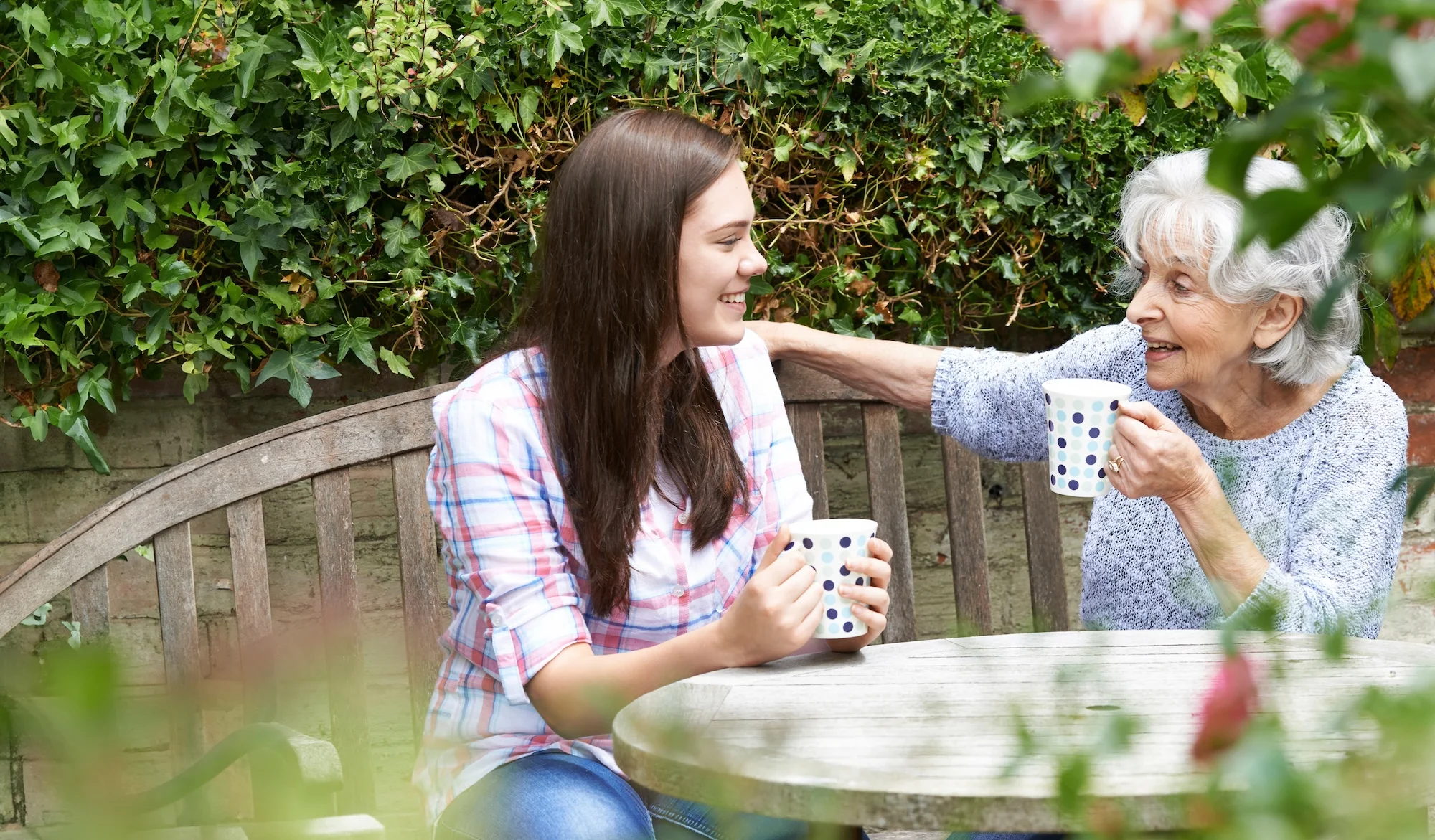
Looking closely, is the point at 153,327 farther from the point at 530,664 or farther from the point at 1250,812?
the point at 1250,812

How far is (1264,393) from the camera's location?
2160mm

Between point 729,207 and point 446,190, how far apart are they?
2.16 feet

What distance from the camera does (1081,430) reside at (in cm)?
190

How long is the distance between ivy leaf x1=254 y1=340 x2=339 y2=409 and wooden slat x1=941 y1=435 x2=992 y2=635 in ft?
3.46

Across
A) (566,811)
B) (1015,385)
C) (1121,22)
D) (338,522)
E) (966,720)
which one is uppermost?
(1121,22)

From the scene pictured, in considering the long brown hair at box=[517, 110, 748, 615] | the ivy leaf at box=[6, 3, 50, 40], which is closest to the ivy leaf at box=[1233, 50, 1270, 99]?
the long brown hair at box=[517, 110, 748, 615]

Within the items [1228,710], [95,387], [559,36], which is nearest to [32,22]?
[95,387]

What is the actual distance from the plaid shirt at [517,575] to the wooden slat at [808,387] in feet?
1.29

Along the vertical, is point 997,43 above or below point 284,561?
above

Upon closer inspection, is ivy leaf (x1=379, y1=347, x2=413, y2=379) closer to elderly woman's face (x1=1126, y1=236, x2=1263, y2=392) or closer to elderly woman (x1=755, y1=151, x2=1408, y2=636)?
elderly woman (x1=755, y1=151, x2=1408, y2=636)

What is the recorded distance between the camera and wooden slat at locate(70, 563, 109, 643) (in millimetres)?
2062

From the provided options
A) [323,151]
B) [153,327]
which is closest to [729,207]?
[323,151]

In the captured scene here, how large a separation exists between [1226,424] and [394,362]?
133 cm

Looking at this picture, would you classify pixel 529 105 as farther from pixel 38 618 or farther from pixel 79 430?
pixel 38 618
